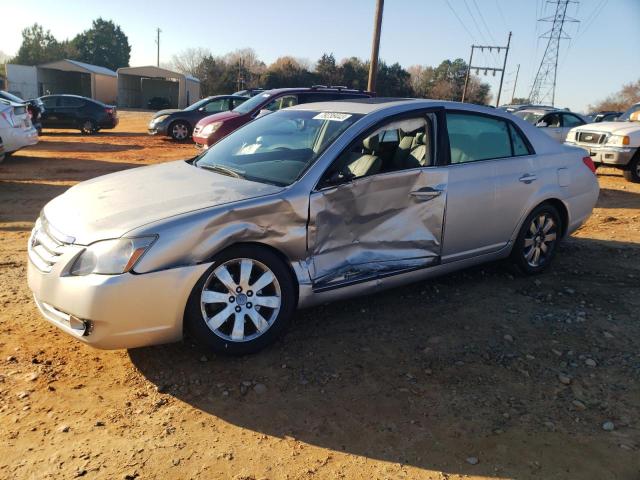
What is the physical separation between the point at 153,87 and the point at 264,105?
42.8 metres

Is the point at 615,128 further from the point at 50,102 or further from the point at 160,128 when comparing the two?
the point at 50,102

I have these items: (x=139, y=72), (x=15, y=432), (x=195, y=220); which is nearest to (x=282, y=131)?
(x=195, y=220)

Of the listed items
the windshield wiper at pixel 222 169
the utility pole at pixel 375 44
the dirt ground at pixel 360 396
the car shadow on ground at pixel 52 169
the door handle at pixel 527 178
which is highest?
the utility pole at pixel 375 44

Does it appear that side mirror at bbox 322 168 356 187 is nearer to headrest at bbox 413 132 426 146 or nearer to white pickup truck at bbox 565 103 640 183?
Result: headrest at bbox 413 132 426 146

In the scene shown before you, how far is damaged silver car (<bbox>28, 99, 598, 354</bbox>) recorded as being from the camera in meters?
3.12

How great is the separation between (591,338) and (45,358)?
3.83m

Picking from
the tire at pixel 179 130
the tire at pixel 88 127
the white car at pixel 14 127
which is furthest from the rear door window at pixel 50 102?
the white car at pixel 14 127

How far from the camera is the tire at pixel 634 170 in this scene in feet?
37.2

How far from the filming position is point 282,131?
4547mm

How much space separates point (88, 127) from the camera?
20.3m

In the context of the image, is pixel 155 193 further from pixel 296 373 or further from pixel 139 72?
pixel 139 72

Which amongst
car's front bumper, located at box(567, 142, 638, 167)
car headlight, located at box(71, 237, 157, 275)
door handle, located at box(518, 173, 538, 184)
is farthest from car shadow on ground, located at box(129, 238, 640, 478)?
car's front bumper, located at box(567, 142, 638, 167)

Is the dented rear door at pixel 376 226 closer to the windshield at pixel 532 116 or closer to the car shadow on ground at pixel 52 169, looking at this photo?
the car shadow on ground at pixel 52 169

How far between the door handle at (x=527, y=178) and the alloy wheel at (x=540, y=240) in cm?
38
